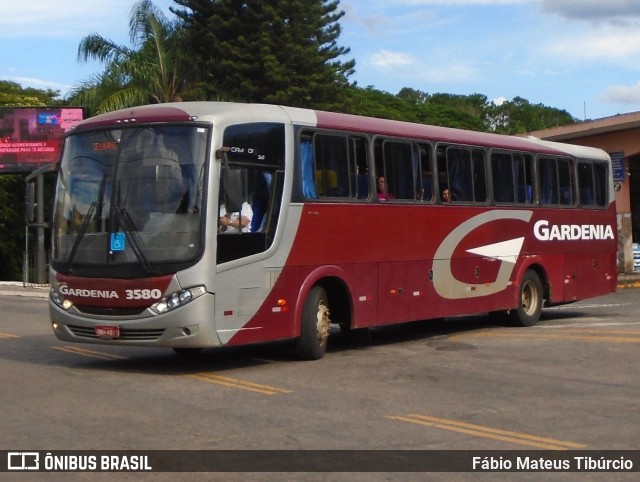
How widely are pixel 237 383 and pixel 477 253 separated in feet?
23.0

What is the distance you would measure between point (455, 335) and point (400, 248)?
8.03ft

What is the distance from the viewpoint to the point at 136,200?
13047mm

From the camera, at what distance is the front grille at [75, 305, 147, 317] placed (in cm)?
1299

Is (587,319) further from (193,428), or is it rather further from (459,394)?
(193,428)

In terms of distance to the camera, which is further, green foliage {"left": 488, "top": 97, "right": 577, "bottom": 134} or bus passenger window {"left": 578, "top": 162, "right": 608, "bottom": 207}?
green foliage {"left": 488, "top": 97, "right": 577, "bottom": 134}

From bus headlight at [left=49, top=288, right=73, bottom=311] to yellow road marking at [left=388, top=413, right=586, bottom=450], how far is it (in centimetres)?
510

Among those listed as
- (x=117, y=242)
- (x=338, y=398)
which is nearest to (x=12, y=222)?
(x=117, y=242)

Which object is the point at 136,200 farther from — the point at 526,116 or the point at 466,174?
the point at 526,116

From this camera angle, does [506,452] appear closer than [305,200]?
Yes

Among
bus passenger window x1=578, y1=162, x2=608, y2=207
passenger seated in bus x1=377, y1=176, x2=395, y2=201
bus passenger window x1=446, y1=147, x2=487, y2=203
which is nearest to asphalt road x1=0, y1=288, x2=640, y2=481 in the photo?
passenger seated in bus x1=377, y1=176, x2=395, y2=201

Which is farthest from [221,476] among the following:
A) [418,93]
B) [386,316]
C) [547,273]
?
[418,93]

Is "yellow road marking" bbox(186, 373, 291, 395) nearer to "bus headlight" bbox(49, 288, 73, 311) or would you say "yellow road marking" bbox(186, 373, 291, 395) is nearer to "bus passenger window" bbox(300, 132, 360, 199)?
"bus headlight" bbox(49, 288, 73, 311)

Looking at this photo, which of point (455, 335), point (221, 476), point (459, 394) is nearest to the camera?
point (221, 476)

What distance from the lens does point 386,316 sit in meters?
16.0
